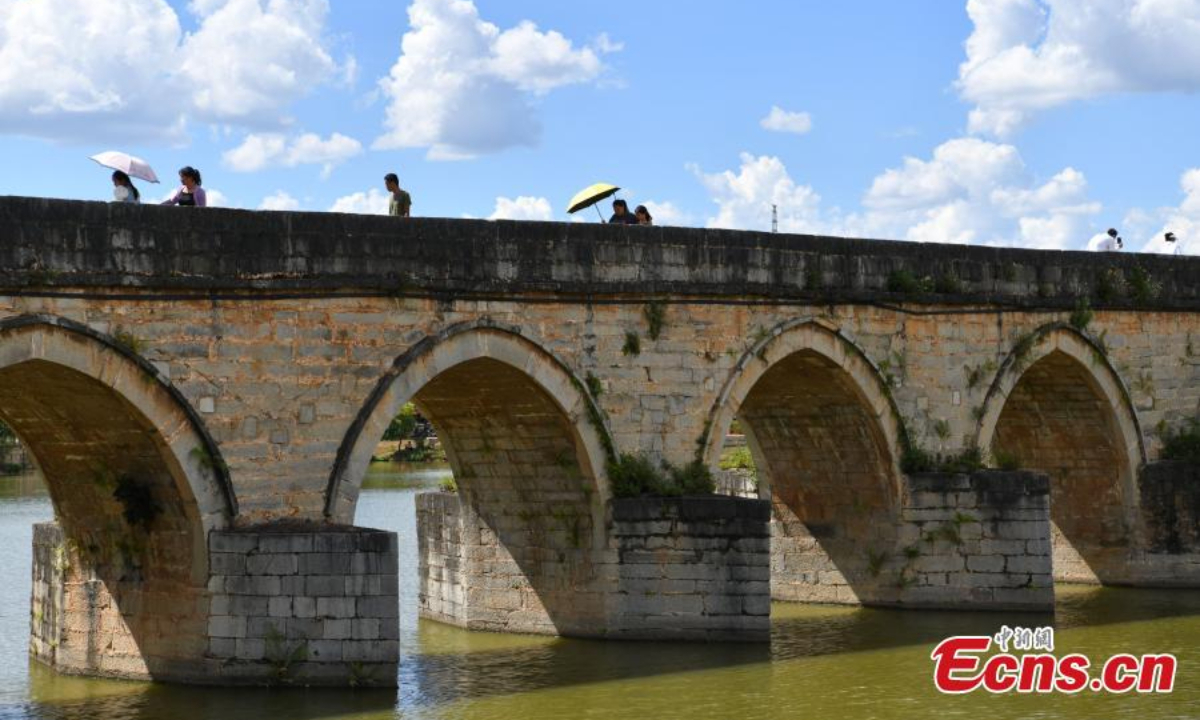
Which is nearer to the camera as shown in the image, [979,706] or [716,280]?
[979,706]

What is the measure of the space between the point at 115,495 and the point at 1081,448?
12180mm

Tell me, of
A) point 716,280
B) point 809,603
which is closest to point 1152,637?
point 809,603

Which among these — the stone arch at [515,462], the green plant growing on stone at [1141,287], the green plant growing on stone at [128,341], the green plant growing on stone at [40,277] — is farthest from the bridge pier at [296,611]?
the green plant growing on stone at [1141,287]

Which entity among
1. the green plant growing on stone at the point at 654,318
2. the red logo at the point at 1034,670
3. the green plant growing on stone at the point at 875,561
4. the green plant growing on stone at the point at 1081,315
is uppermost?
the green plant growing on stone at the point at 1081,315

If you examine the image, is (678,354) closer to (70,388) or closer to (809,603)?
(809,603)

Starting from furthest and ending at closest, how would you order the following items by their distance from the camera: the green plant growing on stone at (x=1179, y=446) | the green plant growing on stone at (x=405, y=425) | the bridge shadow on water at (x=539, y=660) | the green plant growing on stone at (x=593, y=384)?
the green plant growing on stone at (x=405, y=425) < the green plant growing on stone at (x=1179, y=446) < the green plant growing on stone at (x=593, y=384) < the bridge shadow on water at (x=539, y=660)

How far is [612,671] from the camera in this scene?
15.6 meters

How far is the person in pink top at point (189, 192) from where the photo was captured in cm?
1495

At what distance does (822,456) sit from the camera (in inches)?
794

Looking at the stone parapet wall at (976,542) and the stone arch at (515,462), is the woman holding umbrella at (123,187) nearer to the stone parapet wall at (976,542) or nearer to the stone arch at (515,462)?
the stone arch at (515,462)

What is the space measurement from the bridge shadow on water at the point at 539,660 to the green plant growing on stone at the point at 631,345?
264cm

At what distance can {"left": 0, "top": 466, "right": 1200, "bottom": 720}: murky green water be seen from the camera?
13852 mm

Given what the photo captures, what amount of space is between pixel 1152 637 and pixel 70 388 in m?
10.2

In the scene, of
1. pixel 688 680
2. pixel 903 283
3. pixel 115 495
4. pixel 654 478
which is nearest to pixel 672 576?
pixel 654 478
